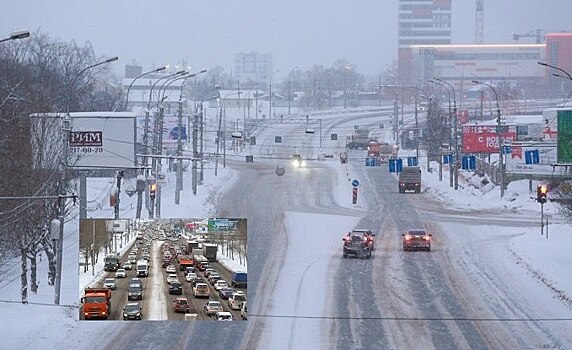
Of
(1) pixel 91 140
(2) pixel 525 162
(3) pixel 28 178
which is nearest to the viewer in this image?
(3) pixel 28 178

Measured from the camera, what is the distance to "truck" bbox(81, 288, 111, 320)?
19.9 metres

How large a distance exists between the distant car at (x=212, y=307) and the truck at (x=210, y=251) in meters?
0.82

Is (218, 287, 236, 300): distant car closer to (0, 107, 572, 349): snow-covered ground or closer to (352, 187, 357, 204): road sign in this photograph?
(0, 107, 572, 349): snow-covered ground

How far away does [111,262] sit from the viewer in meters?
20.2

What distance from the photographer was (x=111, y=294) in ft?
65.6

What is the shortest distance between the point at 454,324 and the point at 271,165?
2486cm

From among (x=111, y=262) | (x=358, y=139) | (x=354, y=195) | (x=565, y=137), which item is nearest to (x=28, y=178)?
(x=111, y=262)

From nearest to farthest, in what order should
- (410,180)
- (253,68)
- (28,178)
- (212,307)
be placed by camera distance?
1. (212,307)
2. (28,178)
3. (410,180)
4. (253,68)

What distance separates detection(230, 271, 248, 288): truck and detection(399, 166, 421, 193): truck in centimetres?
2203

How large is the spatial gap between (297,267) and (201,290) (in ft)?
29.2

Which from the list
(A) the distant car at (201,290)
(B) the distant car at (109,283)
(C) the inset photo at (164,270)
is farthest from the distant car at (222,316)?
(B) the distant car at (109,283)

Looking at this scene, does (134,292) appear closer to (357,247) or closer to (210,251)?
(210,251)

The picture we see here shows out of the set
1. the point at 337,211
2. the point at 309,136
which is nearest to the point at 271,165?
the point at 309,136

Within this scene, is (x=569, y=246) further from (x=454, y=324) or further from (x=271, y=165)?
(x=271, y=165)
